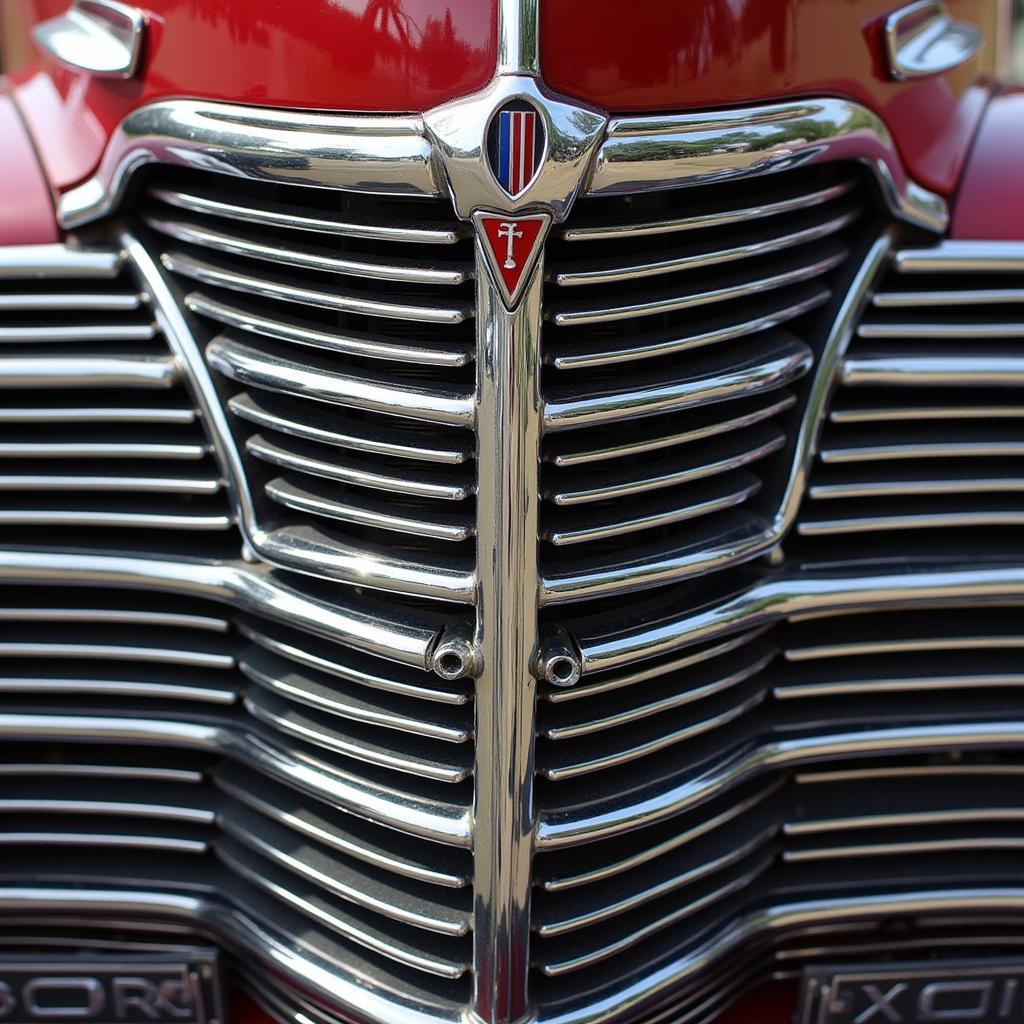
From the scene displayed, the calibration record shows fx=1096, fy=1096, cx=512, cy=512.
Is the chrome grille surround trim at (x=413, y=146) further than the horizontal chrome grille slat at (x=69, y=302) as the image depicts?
No

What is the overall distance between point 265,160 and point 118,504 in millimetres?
622

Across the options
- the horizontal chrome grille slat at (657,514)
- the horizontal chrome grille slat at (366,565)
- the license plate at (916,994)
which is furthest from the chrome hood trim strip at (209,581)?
the license plate at (916,994)

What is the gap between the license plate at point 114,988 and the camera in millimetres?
1697

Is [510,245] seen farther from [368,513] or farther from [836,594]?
[836,594]

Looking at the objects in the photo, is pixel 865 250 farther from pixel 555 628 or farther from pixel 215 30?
pixel 215 30

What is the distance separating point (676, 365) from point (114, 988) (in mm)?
1294

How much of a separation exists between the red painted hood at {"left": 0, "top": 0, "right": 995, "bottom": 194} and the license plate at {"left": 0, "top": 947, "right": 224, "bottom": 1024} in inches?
48.3

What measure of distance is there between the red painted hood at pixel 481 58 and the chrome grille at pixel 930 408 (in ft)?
0.61

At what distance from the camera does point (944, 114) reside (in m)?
1.84

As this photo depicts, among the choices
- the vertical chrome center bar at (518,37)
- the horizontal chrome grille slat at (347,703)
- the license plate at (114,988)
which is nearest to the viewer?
the vertical chrome center bar at (518,37)

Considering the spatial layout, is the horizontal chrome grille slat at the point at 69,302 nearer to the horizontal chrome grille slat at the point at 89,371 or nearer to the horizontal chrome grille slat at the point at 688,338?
the horizontal chrome grille slat at the point at 89,371

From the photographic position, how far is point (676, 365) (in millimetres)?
1620

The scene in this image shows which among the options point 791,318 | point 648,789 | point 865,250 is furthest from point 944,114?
point 648,789

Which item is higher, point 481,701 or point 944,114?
point 944,114
